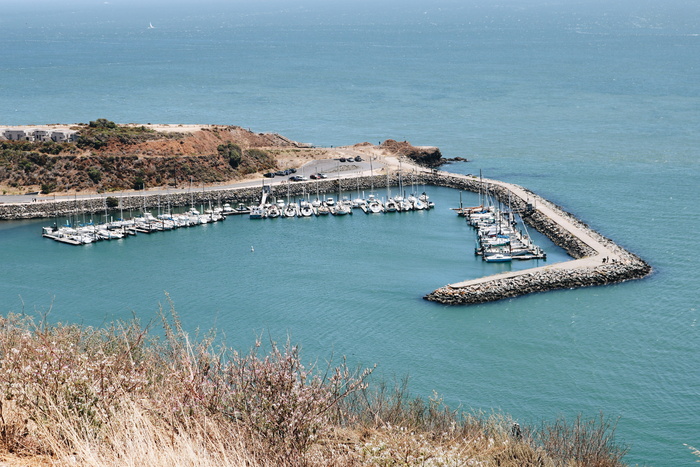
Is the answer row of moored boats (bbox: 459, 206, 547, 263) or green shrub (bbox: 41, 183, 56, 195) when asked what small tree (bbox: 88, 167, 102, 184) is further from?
row of moored boats (bbox: 459, 206, 547, 263)

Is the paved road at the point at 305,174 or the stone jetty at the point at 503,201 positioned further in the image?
the paved road at the point at 305,174

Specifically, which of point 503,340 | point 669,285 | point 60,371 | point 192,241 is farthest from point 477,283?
point 60,371

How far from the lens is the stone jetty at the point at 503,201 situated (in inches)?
1388

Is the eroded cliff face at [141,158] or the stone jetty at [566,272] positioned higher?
the eroded cliff face at [141,158]

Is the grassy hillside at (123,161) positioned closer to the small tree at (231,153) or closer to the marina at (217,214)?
the small tree at (231,153)

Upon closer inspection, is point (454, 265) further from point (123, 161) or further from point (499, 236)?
point (123, 161)

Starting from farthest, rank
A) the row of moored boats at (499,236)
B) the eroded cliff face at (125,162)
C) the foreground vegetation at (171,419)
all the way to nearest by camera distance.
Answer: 1. the eroded cliff face at (125,162)
2. the row of moored boats at (499,236)
3. the foreground vegetation at (171,419)

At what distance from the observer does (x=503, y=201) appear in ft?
164

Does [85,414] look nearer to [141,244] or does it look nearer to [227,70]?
[141,244]

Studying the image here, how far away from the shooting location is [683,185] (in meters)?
53.0

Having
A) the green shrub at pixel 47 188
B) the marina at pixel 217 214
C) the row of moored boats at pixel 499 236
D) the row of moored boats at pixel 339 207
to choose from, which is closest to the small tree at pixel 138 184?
the marina at pixel 217 214

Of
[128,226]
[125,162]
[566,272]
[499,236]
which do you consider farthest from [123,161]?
Answer: [566,272]

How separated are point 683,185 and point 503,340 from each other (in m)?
27.7

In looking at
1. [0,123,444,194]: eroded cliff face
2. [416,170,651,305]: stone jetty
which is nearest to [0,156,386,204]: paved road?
[0,123,444,194]: eroded cliff face
